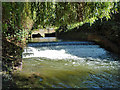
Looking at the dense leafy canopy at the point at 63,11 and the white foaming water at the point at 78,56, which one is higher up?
the dense leafy canopy at the point at 63,11

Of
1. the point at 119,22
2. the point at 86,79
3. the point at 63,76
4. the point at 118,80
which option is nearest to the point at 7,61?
the point at 63,76

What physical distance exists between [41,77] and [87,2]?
3075mm

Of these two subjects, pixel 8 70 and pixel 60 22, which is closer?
pixel 60 22

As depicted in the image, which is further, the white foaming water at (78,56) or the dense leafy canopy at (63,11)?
the white foaming water at (78,56)

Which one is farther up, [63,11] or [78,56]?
[63,11]

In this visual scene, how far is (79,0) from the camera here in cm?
343

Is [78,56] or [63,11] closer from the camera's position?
[63,11]

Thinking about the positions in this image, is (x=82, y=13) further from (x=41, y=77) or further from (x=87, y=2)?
(x=41, y=77)

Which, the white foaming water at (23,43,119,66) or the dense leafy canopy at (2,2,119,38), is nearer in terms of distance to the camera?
the dense leafy canopy at (2,2,119,38)

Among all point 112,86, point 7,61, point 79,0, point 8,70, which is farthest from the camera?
point 7,61

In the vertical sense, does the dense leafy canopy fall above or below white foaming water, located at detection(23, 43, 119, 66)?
above

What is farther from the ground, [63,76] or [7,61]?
[7,61]

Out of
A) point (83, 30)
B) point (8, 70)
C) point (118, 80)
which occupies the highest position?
point (83, 30)

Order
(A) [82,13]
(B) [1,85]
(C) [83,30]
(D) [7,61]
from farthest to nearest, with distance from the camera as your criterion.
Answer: (C) [83,30] < (D) [7,61] < (B) [1,85] < (A) [82,13]
